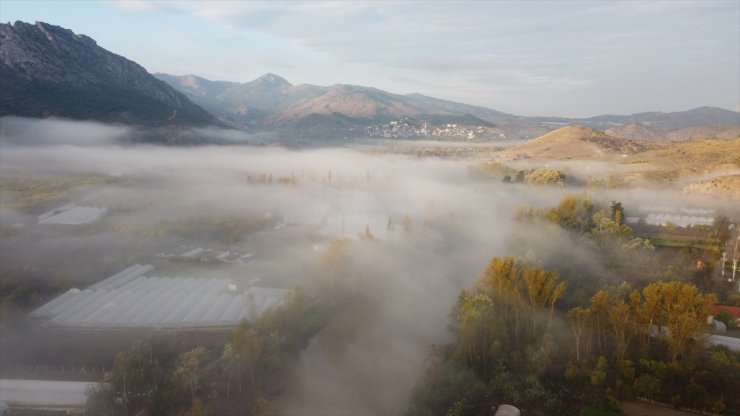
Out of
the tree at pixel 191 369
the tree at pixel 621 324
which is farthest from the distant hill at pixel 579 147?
the tree at pixel 191 369

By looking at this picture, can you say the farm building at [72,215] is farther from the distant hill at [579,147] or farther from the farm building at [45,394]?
the distant hill at [579,147]

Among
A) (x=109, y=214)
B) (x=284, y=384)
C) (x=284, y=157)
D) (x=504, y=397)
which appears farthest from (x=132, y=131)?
(x=504, y=397)

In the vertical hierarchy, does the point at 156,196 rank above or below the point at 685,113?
below

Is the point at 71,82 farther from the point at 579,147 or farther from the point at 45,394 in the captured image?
the point at 579,147

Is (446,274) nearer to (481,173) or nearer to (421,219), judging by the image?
(421,219)

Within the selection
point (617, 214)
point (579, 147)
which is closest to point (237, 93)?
point (579, 147)
